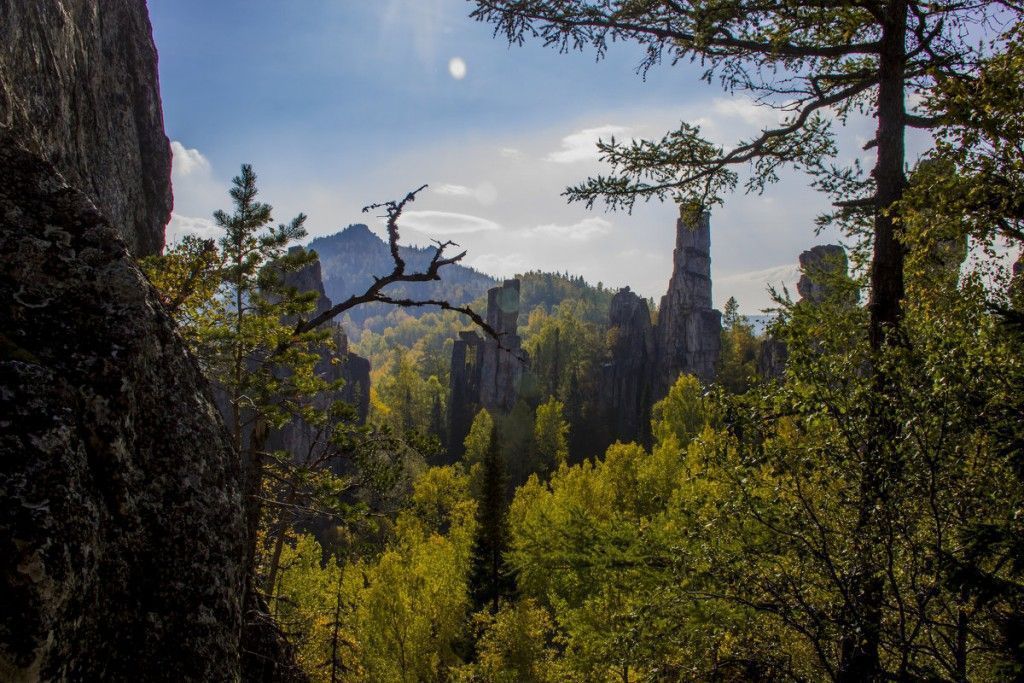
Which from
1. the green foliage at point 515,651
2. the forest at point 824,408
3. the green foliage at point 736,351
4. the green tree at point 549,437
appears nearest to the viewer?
the forest at point 824,408

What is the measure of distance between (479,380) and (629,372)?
770 inches

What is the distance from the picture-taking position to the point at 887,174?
6.32m

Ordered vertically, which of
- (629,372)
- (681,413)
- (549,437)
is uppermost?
(629,372)

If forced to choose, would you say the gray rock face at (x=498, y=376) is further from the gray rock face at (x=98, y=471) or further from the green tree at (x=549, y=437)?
the gray rock face at (x=98, y=471)

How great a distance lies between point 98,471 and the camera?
9.71 feet

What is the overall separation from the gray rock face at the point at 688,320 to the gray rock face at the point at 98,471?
71.5 metres

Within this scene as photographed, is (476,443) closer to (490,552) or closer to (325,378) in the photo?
(325,378)

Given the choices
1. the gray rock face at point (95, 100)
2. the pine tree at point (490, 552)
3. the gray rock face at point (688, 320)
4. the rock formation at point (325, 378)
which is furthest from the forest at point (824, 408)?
the gray rock face at point (688, 320)

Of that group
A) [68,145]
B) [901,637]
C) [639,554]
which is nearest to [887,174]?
[901,637]

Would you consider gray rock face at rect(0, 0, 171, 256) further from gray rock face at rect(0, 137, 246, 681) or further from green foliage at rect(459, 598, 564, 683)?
green foliage at rect(459, 598, 564, 683)

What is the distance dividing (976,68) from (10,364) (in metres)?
8.43

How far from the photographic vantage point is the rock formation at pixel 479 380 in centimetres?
7606

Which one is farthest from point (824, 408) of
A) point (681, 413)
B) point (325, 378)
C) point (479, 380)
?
point (479, 380)

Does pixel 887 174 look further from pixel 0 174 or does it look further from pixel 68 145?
pixel 68 145
